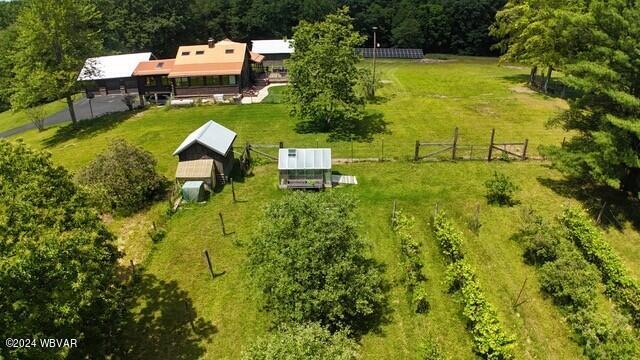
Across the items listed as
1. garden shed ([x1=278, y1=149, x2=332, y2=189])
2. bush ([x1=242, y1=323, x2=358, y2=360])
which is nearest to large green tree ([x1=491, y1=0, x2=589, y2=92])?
garden shed ([x1=278, y1=149, x2=332, y2=189])

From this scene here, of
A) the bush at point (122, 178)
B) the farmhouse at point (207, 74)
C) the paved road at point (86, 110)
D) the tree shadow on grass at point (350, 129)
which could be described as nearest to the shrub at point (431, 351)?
the bush at point (122, 178)

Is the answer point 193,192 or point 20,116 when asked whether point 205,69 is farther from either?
point 193,192

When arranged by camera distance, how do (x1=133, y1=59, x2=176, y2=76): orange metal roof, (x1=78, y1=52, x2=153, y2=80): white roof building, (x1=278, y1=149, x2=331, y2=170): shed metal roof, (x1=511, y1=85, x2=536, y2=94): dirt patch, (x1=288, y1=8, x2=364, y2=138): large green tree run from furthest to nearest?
(x1=78, y1=52, x2=153, y2=80): white roof building → (x1=133, y1=59, x2=176, y2=76): orange metal roof → (x1=511, y1=85, x2=536, y2=94): dirt patch → (x1=288, y1=8, x2=364, y2=138): large green tree → (x1=278, y1=149, x2=331, y2=170): shed metal roof

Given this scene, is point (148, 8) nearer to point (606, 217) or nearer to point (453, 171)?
point (453, 171)

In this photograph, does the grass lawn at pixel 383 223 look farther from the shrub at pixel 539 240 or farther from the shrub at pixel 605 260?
the shrub at pixel 605 260

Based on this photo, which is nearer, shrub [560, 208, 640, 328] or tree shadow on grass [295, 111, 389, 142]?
shrub [560, 208, 640, 328]

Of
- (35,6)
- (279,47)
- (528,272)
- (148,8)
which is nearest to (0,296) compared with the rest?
(528,272)

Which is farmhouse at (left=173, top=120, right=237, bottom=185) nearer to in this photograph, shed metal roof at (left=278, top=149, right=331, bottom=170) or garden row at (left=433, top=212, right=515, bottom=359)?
shed metal roof at (left=278, top=149, right=331, bottom=170)
